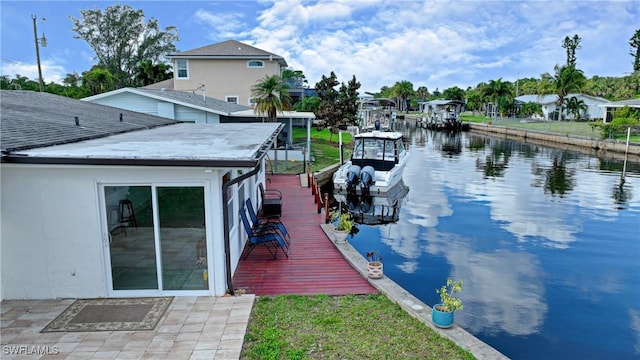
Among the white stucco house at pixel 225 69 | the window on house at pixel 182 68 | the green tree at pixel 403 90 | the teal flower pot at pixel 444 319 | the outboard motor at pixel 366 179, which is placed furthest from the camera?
the green tree at pixel 403 90

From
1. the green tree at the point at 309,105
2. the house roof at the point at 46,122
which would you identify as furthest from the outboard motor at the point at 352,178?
the green tree at the point at 309,105

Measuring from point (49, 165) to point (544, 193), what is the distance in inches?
733

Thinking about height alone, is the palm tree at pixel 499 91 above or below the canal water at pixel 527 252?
above

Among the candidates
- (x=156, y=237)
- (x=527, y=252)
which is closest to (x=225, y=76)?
(x=527, y=252)

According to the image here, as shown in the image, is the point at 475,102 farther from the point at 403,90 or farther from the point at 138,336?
the point at 138,336

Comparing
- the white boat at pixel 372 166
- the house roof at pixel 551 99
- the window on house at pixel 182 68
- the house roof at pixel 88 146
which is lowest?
→ the white boat at pixel 372 166

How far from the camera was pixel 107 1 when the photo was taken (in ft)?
146

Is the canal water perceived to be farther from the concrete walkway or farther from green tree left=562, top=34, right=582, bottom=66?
green tree left=562, top=34, right=582, bottom=66

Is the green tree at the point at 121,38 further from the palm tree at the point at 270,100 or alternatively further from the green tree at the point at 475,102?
the green tree at the point at 475,102

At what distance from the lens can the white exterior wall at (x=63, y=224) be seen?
612 centimetres

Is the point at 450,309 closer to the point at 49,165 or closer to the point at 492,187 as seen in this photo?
the point at 49,165

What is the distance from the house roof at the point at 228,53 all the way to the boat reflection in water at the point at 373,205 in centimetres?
1561

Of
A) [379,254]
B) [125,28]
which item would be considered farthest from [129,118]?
[125,28]

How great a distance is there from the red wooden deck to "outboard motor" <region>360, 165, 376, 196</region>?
6.25 meters
